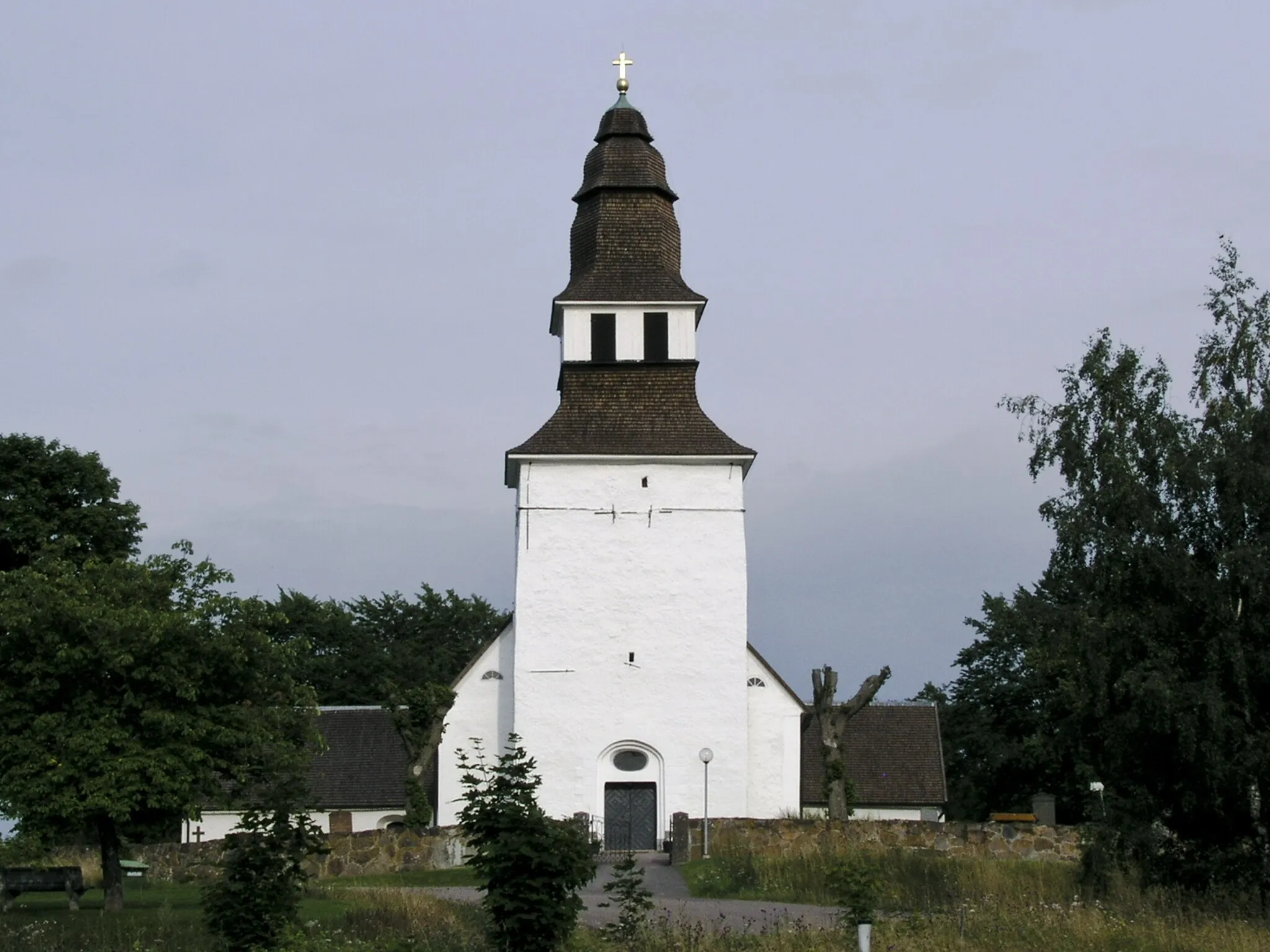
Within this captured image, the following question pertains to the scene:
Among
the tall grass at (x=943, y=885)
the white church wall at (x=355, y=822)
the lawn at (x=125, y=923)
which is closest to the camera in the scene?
the lawn at (x=125, y=923)

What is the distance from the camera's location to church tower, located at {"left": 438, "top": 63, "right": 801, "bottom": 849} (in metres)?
36.0

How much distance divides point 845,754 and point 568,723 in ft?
30.7

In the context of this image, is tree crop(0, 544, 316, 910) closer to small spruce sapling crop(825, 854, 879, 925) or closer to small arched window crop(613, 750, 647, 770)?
small spruce sapling crop(825, 854, 879, 925)

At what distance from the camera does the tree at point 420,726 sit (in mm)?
37250

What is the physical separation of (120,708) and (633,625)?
1471 centimetres

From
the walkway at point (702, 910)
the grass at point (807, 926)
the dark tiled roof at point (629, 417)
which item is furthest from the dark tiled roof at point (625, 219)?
the grass at point (807, 926)

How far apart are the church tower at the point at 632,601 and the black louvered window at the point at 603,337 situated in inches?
1.2

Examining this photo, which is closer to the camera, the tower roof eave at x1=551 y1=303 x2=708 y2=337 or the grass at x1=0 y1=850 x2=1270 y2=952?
the grass at x1=0 y1=850 x2=1270 y2=952

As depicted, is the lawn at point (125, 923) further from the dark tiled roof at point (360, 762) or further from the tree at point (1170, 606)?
the dark tiled roof at point (360, 762)

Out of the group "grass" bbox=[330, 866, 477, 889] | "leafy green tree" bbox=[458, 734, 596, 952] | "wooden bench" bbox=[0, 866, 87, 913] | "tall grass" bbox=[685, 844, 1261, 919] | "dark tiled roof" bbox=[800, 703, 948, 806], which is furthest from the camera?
"dark tiled roof" bbox=[800, 703, 948, 806]

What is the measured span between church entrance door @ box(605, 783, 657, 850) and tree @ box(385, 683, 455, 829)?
3818 millimetres

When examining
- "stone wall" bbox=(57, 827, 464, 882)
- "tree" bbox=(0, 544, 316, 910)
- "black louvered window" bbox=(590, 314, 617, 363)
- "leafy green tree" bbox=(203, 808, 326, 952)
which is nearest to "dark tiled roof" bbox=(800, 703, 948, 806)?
"black louvered window" bbox=(590, 314, 617, 363)

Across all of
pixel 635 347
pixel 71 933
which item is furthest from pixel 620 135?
pixel 71 933

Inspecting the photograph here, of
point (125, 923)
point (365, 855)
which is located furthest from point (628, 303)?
point (125, 923)
